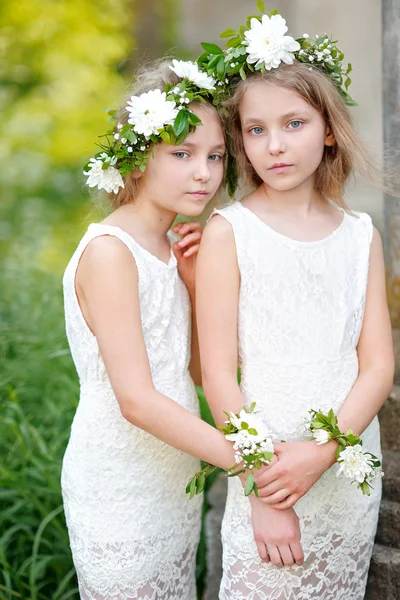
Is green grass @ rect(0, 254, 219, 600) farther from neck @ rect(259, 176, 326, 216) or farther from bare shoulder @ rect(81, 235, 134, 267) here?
neck @ rect(259, 176, 326, 216)

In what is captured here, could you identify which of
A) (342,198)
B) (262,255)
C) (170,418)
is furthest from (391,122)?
(170,418)

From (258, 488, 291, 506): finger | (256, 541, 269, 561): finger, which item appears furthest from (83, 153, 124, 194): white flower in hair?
(256, 541, 269, 561): finger

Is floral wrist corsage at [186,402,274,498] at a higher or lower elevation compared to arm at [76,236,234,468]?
lower

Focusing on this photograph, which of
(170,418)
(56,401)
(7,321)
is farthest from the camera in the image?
(7,321)

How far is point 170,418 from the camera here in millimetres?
1976

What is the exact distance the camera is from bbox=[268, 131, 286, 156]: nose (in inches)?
80.4

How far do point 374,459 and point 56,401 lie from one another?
2328 mm

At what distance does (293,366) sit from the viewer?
2.11m

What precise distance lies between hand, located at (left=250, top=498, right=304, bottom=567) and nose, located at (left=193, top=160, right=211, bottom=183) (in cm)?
87

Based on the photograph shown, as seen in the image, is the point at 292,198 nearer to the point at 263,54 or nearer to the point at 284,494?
the point at 263,54

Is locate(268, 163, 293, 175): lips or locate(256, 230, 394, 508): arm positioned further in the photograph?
locate(268, 163, 293, 175): lips

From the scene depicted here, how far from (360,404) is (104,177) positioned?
97 centimetres

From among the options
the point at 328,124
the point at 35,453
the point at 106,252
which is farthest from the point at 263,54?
the point at 35,453

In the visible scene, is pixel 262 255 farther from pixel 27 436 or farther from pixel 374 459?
pixel 27 436
